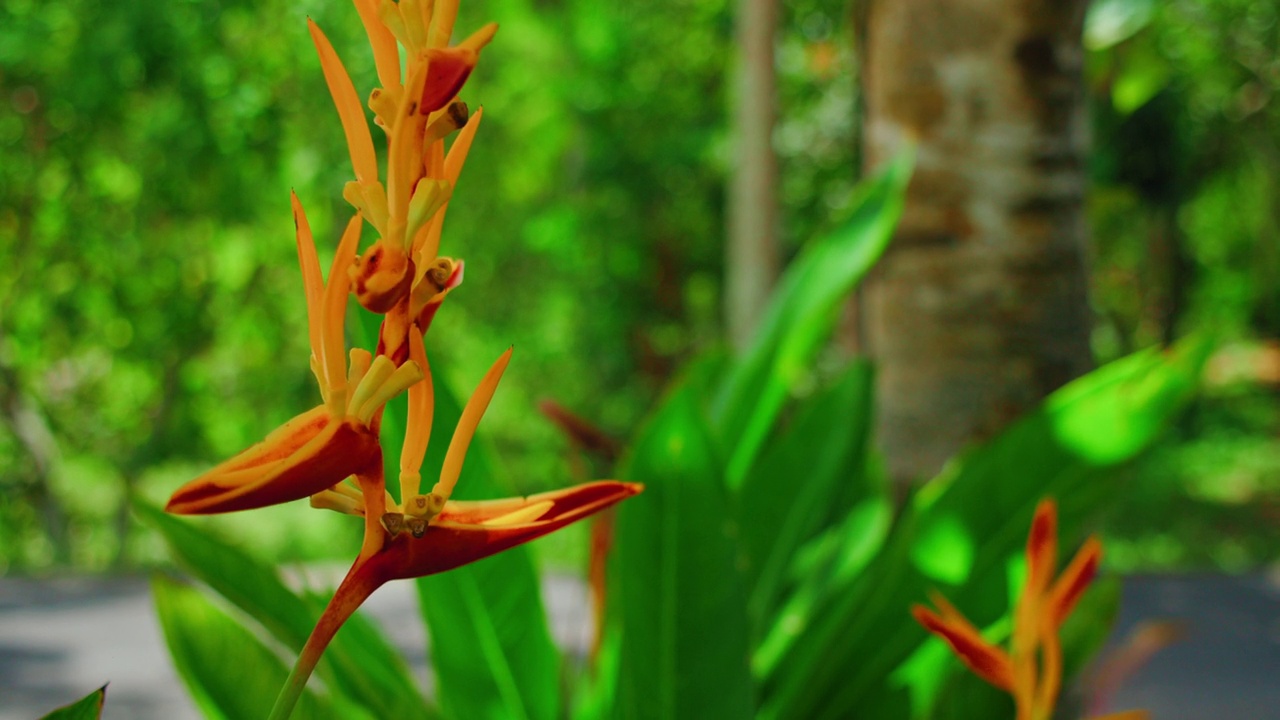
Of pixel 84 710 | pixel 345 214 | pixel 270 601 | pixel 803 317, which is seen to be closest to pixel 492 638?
pixel 270 601

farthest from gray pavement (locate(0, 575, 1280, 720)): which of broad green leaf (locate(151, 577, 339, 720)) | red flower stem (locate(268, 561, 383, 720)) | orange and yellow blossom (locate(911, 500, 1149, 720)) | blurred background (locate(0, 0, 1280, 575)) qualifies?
red flower stem (locate(268, 561, 383, 720))

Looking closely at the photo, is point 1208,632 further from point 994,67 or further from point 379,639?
point 379,639

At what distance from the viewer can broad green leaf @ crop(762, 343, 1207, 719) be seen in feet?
2.16

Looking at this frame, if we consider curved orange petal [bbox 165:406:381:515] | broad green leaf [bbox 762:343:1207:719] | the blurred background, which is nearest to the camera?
curved orange petal [bbox 165:406:381:515]

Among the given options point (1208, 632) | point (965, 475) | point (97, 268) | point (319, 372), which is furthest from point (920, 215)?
point (97, 268)

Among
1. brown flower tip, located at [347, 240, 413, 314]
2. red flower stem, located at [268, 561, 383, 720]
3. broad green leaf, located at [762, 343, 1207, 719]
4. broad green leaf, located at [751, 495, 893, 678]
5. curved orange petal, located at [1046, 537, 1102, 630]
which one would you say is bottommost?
broad green leaf, located at [751, 495, 893, 678]

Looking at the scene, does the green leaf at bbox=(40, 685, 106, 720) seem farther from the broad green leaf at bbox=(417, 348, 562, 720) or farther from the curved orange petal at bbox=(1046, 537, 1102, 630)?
the curved orange petal at bbox=(1046, 537, 1102, 630)

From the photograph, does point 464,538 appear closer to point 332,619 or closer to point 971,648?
point 332,619

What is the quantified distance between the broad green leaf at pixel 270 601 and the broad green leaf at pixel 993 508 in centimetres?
26

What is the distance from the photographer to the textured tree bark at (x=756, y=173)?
2543 mm

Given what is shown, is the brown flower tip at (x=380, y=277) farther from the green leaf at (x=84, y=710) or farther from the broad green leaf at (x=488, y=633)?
the broad green leaf at (x=488, y=633)

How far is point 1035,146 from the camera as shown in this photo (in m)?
0.92

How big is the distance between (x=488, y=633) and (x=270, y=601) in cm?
13

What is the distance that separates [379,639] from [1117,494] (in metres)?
0.51
